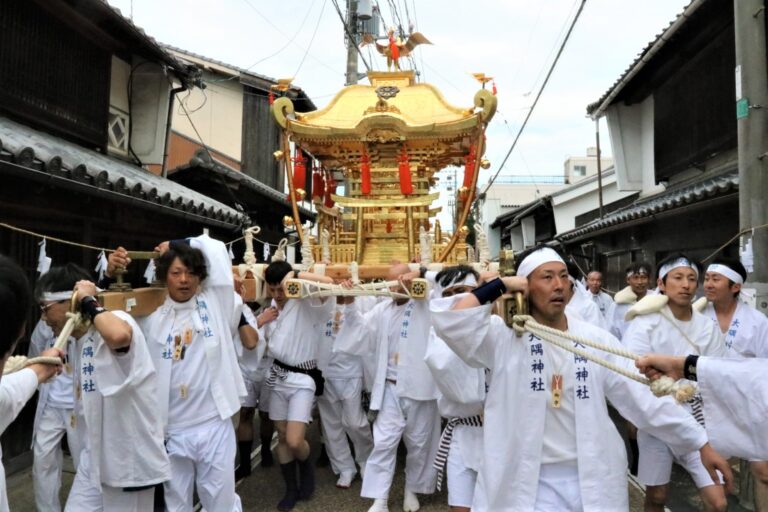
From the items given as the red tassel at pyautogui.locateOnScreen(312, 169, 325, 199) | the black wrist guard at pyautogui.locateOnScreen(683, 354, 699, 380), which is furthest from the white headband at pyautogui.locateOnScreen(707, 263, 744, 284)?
the red tassel at pyautogui.locateOnScreen(312, 169, 325, 199)

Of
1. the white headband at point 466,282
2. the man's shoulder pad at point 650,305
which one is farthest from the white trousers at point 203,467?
the man's shoulder pad at point 650,305

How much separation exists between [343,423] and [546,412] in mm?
3267

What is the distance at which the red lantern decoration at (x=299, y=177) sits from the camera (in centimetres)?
815

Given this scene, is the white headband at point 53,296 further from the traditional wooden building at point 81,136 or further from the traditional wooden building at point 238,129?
the traditional wooden building at point 238,129

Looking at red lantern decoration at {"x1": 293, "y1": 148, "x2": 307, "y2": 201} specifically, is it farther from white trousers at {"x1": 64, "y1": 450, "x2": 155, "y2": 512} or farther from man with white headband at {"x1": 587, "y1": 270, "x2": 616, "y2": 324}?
white trousers at {"x1": 64, "y1": 450, "x2": 155, "y2": 512}

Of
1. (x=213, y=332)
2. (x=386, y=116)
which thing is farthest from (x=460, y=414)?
(x=386, y=116)

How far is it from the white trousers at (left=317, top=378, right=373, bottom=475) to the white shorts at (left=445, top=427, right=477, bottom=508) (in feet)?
6.53

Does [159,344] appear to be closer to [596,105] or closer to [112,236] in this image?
[112,236]

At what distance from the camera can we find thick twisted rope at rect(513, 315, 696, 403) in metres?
2.10

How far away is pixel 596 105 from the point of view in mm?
11867

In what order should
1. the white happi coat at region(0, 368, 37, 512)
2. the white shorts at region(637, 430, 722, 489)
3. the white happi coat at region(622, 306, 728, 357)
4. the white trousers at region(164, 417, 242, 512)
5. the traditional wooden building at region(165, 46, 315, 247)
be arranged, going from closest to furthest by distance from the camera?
the white happi coat at region(0, 368, 37, 512), the white trousers at region(164, 417, 242, 512), the white shorts at region(637, 430, 722, 489), the white happi coat at region(622, 306, 728, 357), the traditional wooden building at region(165, 46, 315, 247)

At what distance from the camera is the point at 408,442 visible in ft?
15.6

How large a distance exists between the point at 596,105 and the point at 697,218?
4.87 m

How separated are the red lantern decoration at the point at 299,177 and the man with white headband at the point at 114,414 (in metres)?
4.85
